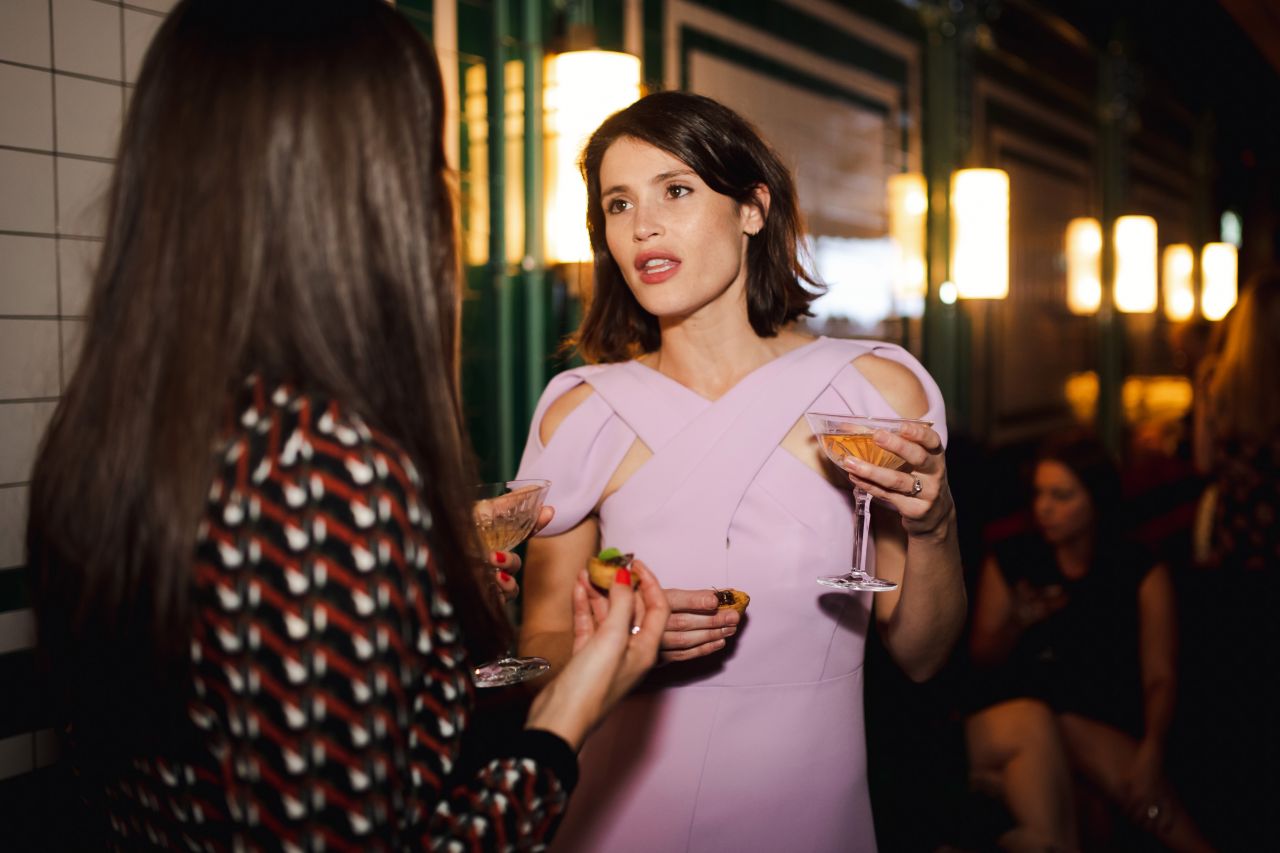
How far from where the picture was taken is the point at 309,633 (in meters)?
0.86

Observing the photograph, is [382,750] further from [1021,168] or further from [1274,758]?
[1021,168]

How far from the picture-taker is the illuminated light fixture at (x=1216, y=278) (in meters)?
10.7

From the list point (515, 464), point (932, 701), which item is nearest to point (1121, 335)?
point (932, 701)

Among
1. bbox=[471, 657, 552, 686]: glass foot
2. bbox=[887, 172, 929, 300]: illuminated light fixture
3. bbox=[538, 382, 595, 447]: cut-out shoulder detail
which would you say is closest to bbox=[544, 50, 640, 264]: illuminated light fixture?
bbox=[538, 382, 595, 447]: cut-out shoulder detail

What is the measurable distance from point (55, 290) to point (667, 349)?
1.18m

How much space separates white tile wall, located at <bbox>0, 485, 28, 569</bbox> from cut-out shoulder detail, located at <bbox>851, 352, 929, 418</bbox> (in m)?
1.59

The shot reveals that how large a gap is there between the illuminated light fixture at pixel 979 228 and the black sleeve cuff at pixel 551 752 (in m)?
4.96

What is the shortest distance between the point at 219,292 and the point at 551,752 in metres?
0.56

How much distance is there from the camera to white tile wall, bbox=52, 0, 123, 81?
189cm

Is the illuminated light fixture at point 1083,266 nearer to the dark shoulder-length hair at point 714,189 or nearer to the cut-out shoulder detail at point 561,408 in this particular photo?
the dark shoulder-length hair at point 714,189

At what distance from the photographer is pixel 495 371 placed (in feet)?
→ 10.4

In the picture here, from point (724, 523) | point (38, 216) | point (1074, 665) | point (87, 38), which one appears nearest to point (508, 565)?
point (724, 523)

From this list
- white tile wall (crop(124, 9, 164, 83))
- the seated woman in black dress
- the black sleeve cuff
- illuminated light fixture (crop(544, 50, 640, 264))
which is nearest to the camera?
the black sleeve cuff

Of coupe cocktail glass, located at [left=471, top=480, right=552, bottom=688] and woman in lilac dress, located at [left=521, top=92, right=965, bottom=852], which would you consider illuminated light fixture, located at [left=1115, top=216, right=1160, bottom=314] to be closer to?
woman in lilac dress, located at [left=521, top=92, right=965, bottom=852]
